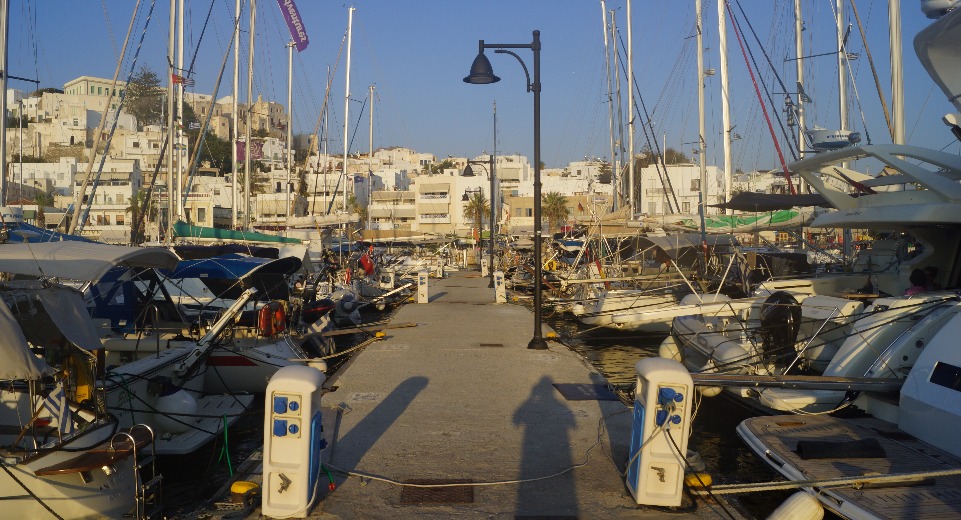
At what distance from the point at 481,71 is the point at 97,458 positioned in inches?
375

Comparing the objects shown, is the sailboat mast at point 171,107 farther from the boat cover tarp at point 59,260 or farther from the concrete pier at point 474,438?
the boat cover tarp at point 59,260

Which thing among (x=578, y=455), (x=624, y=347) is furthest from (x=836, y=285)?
(x=578, y=455)

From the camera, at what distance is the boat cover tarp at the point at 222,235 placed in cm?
2533

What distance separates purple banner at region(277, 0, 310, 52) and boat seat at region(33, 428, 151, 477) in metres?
32.0

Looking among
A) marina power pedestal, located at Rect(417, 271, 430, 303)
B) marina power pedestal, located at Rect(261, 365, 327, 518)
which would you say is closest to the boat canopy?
marina power pedestal, located at Rect(261, 365, 327, 518)

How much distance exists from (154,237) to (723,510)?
30.8m

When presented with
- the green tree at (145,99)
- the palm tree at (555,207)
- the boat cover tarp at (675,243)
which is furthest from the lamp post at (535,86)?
the green tree at (145,99)

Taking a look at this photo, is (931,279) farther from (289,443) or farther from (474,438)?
(289,443)

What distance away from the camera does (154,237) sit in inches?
1321

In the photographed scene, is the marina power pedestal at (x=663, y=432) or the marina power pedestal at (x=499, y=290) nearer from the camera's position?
the marina power pedestal at (x=663, y=432)

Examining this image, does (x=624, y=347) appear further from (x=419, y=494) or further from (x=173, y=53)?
(x=173, y=53)

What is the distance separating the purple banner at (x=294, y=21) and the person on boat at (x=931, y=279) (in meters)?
29.2

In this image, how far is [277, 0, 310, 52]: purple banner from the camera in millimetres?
37406

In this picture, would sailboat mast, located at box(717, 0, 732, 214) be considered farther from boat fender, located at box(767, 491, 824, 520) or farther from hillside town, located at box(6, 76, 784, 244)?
boat fender, located at box(767, 491, 824, 520)
